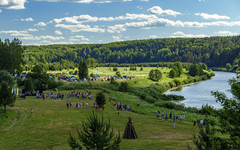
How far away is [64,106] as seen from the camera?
151 ft

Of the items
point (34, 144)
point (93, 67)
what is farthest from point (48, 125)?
point (93, 67)

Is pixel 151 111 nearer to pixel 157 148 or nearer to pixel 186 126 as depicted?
pixel 186 126

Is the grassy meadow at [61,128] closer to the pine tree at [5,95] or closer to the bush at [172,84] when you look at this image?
the pine tree at [5,95]

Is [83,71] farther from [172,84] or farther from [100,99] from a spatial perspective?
[100,99]

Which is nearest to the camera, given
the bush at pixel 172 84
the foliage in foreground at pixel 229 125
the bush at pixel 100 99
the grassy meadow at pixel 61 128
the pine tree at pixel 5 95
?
the foliage in foreground at pixel 229 125

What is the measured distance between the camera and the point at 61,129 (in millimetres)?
31656

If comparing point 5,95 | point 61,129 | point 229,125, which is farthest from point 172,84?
point 229,125

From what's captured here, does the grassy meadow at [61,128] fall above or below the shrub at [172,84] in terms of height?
below

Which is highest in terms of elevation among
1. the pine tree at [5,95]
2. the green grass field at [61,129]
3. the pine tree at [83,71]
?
the pine tree at [83,71]

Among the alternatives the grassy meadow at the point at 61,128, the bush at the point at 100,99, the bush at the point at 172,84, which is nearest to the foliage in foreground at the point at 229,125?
the grassy meadow at the point at 61,128

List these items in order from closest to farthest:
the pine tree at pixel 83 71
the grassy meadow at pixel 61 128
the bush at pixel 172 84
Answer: the grassy meadow at pixel 61 128 < the pine tree at pixel 83 71 < the bush at pixel 172 84

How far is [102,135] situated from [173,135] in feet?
62.1

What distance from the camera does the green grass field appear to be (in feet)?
83.2

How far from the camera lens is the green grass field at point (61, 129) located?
25359 mm
